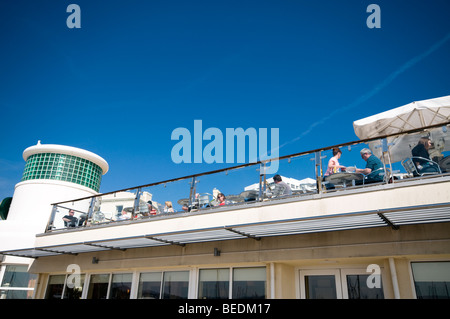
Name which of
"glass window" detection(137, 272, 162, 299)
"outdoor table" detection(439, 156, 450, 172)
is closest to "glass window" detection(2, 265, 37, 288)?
"glass window" detection(137, 272, 162, 299)

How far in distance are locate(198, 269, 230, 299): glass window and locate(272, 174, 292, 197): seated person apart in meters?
2.25

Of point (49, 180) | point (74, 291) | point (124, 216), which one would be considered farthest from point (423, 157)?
point (49, 180)

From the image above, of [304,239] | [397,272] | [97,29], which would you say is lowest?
[397,272]

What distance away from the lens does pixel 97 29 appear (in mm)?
14484

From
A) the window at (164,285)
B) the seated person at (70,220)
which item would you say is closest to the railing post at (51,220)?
the seated person at (70,220)

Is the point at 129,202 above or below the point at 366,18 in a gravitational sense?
below

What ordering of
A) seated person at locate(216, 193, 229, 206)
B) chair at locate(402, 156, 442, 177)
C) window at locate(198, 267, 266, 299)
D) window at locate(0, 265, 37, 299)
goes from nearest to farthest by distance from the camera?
1. chair at locate(402, 156, 442, 177)
2. window at locate(198, 267, 266, 299)
3. seated person at locate(216, 193, 229, 206)
4. window at locate(0, 265, 37, 299)

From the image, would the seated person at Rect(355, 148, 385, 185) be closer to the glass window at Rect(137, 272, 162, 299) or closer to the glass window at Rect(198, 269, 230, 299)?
the glass window at Rect(198, 269, 230, 299)

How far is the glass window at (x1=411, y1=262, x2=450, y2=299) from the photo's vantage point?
5.69 meters

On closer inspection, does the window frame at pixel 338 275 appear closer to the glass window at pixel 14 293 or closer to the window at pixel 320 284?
the window at pixel 320 284
